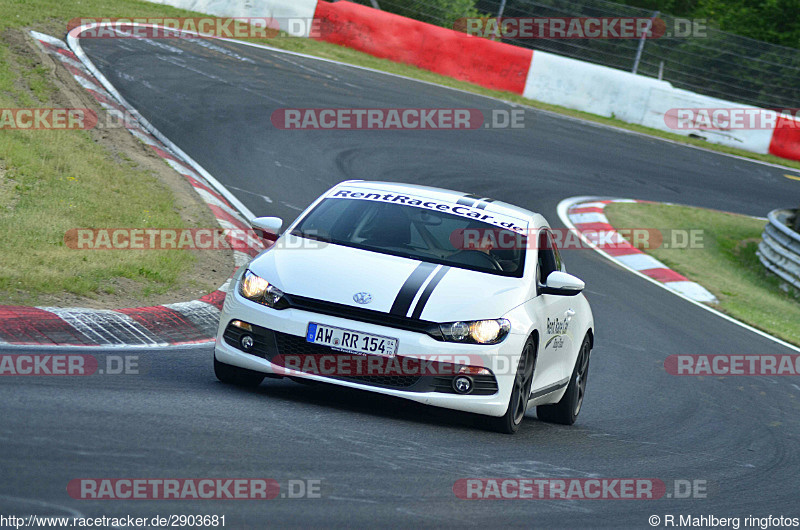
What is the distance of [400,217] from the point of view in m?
7.44

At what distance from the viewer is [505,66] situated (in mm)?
23875

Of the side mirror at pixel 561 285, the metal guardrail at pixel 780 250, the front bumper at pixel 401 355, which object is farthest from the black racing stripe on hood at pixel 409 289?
the metal guardrail at pixel 780 250

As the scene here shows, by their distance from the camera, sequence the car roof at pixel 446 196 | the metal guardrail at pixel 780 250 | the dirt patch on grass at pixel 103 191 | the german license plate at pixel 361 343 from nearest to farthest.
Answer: the german license plate at pixel 361 343, the car roof at pixel 446 196, the dirt patch on grass at pixel 103 191, the metal guardrail at pixel 780 250

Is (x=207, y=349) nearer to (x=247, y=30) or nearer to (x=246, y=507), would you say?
(x=246, y=507)

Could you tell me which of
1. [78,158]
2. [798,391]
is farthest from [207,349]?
[798,391]

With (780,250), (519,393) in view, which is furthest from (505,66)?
(519,393)

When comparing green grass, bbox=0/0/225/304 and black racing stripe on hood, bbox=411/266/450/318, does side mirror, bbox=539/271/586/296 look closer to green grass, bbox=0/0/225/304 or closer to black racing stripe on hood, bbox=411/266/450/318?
black racing stripe on hood, bbox=411/266/450/318

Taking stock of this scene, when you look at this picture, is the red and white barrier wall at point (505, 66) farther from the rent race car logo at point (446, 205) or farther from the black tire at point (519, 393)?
the black tire at point (519, 393)

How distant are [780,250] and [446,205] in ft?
34.0

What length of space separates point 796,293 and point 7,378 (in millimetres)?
12899

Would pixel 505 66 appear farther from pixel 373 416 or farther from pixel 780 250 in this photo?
pixel 373 416

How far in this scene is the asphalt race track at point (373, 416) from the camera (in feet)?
15.5

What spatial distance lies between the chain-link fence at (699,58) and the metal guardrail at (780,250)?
7947mm

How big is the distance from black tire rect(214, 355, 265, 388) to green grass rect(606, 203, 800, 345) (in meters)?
8.23
